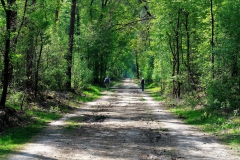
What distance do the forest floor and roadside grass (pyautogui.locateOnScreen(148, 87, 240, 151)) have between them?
487 millimetres

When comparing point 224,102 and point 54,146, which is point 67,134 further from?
point 224,102

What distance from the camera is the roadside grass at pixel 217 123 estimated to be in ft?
39.3

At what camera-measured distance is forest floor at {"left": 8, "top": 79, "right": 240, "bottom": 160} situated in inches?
360

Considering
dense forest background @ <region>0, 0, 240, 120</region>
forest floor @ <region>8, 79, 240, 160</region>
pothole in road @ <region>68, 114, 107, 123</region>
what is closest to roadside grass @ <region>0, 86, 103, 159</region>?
forest floor @ <region>8, 79, 240, 160</region>

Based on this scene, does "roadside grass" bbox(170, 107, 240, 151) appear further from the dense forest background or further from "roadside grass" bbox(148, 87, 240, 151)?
the dense forest background

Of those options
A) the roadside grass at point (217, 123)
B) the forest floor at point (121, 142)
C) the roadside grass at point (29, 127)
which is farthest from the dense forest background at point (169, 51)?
the forest floor at point (121, 142)

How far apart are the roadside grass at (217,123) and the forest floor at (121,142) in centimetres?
49

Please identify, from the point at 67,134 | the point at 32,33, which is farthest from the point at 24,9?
the point at 67,134

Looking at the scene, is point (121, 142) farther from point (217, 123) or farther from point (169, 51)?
point (169, 51)

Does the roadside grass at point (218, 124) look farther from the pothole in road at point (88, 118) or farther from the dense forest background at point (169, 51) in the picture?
the pothole in road at point (88, 118)

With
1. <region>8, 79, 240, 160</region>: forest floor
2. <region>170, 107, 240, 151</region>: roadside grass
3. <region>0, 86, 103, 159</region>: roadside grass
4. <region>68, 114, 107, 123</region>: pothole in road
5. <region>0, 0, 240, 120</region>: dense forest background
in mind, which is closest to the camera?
<region>8, 79, 240, 160</region>: forest floor

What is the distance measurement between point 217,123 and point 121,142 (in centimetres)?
574

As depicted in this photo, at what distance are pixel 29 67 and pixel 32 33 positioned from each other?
2394 millimetres

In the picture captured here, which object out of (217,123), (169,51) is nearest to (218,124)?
(217,123)
